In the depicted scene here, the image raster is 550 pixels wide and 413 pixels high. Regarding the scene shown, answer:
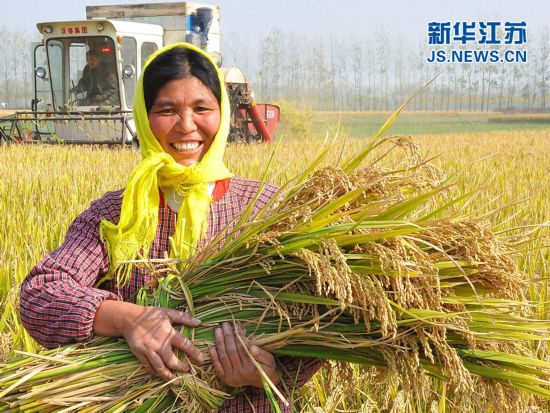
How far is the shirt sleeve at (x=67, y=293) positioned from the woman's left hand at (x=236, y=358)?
11.0 inches

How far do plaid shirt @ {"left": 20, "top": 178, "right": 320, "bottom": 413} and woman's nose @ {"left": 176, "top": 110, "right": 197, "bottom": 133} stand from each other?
0.20 meters

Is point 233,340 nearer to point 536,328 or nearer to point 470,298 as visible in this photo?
point 470,298

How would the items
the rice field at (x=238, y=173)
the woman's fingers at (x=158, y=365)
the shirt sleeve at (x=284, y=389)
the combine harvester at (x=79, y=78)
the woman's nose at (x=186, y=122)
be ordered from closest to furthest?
the woman's fingers at (x=158, y=365)
the shirt sleeve at (x=284, y=389)
the woman's nose at (x=186, y=122)
the rice field at (x=238, y=173)
the combine harvester at (x=79, y=78)

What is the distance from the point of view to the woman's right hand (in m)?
1.51

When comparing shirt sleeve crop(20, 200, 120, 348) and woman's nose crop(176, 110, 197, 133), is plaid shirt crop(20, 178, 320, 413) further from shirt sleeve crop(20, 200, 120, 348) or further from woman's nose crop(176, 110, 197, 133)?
woman's nose crop(176, 110, 197, 133)

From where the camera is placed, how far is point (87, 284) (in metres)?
1.70

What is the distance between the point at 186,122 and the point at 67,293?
49cm

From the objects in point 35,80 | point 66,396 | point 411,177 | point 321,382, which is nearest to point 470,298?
point 411,177

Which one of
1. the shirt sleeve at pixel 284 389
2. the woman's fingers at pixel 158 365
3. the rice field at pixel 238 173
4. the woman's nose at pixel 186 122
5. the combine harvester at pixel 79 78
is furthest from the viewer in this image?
the combine harvester at pixel 79 78

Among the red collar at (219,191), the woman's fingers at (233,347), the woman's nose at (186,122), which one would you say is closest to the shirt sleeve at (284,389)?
the woman's fingers at (233,347)

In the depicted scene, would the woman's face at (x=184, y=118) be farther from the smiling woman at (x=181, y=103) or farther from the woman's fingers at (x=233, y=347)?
the woman's fingers at (x=233, y=347)

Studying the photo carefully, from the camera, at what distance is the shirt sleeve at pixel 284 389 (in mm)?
1648

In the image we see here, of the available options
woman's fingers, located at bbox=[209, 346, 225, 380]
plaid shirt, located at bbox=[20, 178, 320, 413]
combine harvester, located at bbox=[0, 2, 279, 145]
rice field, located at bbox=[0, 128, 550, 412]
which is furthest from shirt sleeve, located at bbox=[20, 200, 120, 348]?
combine harvester, located at bbox=[0, 2, 279, 145]

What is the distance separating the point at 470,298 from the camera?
150 centimetres
